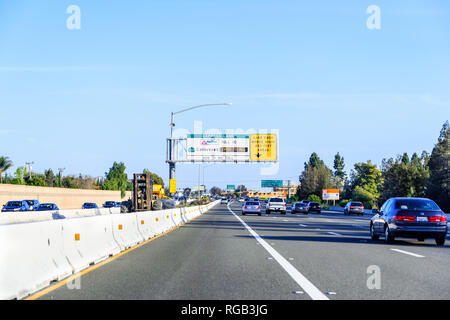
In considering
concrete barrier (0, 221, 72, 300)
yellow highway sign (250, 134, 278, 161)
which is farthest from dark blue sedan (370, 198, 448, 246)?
yellow highway sign (250, 134, 278, 161)

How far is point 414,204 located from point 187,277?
10.9m

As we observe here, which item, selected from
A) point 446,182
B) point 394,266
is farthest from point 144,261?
point 446,182

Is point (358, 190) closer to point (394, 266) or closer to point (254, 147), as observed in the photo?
point (254, 147)

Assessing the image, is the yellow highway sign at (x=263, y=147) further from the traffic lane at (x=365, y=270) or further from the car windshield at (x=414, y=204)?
the traffic lane at (x=365, y=270)

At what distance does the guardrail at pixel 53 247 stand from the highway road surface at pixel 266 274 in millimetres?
359

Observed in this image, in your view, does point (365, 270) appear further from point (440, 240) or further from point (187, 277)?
point (440, 240)

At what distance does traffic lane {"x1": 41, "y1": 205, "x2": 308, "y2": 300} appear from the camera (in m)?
8.69

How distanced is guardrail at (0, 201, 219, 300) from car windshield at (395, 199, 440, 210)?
8.75m

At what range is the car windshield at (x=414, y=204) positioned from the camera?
1873 cm

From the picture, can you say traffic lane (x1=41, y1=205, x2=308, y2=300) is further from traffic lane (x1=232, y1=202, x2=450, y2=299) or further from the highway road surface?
traffic lane (x1=232, y1=202, x2=450, y2=299)

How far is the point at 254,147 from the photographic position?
62281 mm

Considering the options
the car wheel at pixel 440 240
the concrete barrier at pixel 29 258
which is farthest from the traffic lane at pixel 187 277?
the car wheel at pixel 440 240
